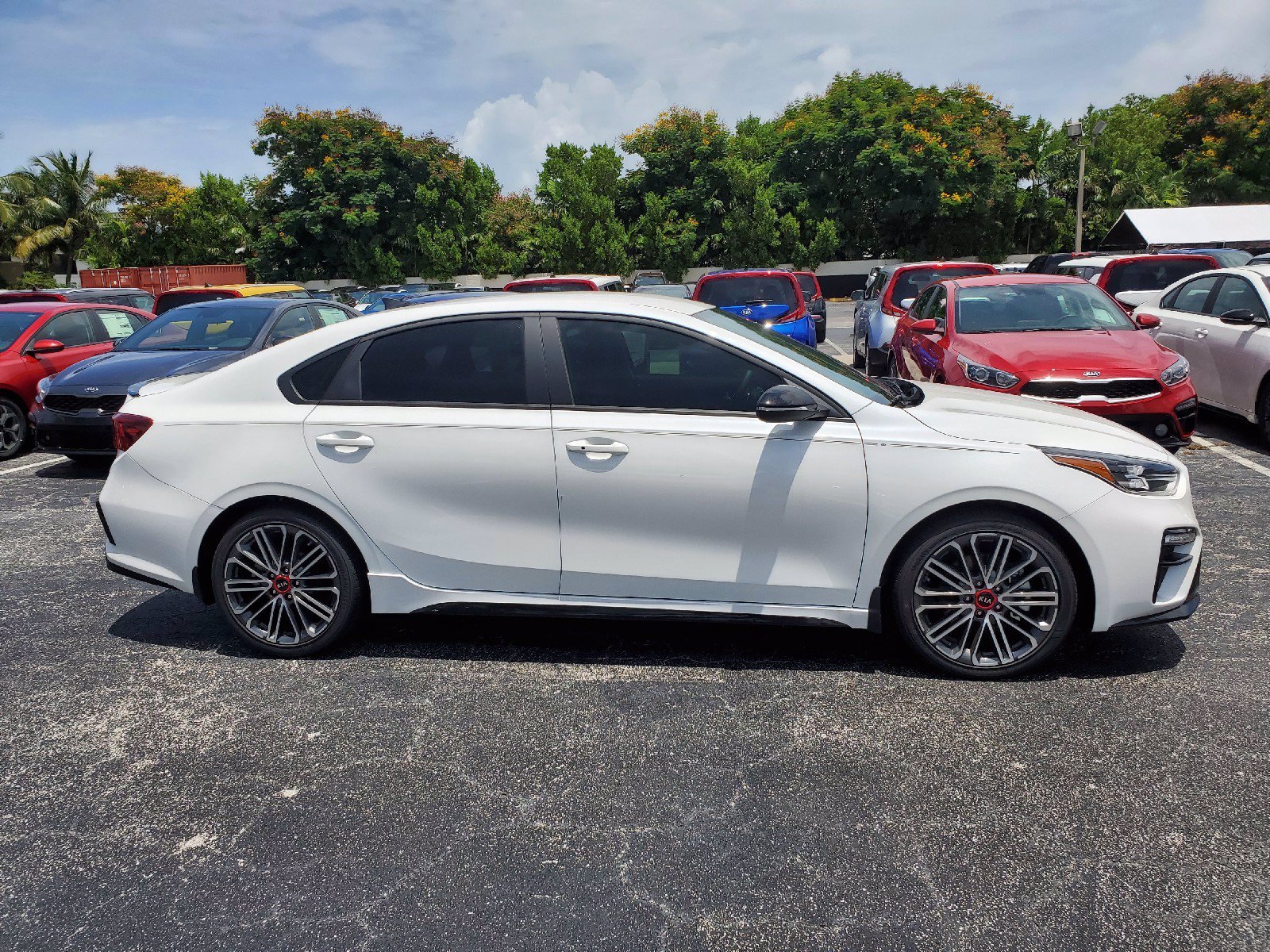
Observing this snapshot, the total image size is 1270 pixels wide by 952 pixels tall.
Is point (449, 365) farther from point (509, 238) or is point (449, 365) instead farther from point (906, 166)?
point (509, 238)

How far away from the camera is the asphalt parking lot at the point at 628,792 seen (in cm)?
284

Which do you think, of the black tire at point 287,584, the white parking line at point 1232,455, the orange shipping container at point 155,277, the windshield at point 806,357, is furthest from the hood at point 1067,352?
the orange shipping container at point 155,277

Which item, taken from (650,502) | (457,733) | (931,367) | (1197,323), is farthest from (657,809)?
(1197,323)

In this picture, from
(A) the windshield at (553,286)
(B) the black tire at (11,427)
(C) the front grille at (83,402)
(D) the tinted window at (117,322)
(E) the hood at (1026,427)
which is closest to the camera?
(E) the hood at (1026,427)

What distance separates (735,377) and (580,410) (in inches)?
26.4

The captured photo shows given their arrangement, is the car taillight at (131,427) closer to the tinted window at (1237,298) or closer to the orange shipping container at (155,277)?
the tinted window at (1237,298)

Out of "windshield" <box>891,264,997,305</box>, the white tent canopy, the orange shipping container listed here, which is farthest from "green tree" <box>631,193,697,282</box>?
"windshield" <box>891,264,997,305</box>

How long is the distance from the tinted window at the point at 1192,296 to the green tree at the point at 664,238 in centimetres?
3219

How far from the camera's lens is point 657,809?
3.39 metres

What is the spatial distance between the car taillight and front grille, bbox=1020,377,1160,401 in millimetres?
5763

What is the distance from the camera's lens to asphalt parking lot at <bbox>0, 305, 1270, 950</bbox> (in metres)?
2.84

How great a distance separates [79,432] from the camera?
30.0 ft

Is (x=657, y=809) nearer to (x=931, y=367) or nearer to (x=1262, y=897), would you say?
(x=1262, y=897)

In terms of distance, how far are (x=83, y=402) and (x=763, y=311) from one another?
7.67m
